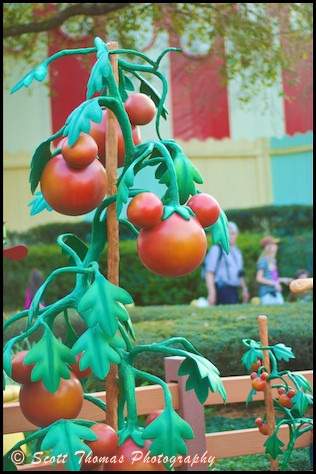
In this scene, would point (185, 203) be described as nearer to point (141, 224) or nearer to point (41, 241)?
point (141, 224)

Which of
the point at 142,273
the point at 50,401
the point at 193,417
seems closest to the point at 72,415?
the point at 50,401

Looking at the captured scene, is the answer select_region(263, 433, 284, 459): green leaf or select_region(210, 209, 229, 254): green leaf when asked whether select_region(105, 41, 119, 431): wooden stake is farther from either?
select_region(263, 433, 284, 459): green leaf

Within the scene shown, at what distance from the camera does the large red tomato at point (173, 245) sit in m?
1.17

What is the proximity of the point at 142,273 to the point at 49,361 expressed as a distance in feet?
24.5

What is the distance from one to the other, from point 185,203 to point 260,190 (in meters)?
9.68

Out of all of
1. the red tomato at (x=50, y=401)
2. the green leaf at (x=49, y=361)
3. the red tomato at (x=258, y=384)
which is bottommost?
the red tomato at (x=258, y=384)

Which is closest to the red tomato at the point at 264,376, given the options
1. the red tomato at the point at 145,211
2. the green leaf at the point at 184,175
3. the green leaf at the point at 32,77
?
the green leaf at the point at 184,175

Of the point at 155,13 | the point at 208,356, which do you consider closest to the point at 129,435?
the point at 208,356

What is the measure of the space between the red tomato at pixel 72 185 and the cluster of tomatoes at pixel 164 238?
11 centimetres

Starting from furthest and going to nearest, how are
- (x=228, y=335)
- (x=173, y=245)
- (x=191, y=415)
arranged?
(x=228, y=335) → (x=191, y=415) → (x=173, y=245)

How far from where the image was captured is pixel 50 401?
1271mm

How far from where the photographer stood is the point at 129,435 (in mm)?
1275

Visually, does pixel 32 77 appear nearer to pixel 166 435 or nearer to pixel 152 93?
pixel 152 93

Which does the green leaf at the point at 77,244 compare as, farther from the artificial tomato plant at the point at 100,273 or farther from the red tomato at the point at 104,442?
the red tomato at the point at 104,442
